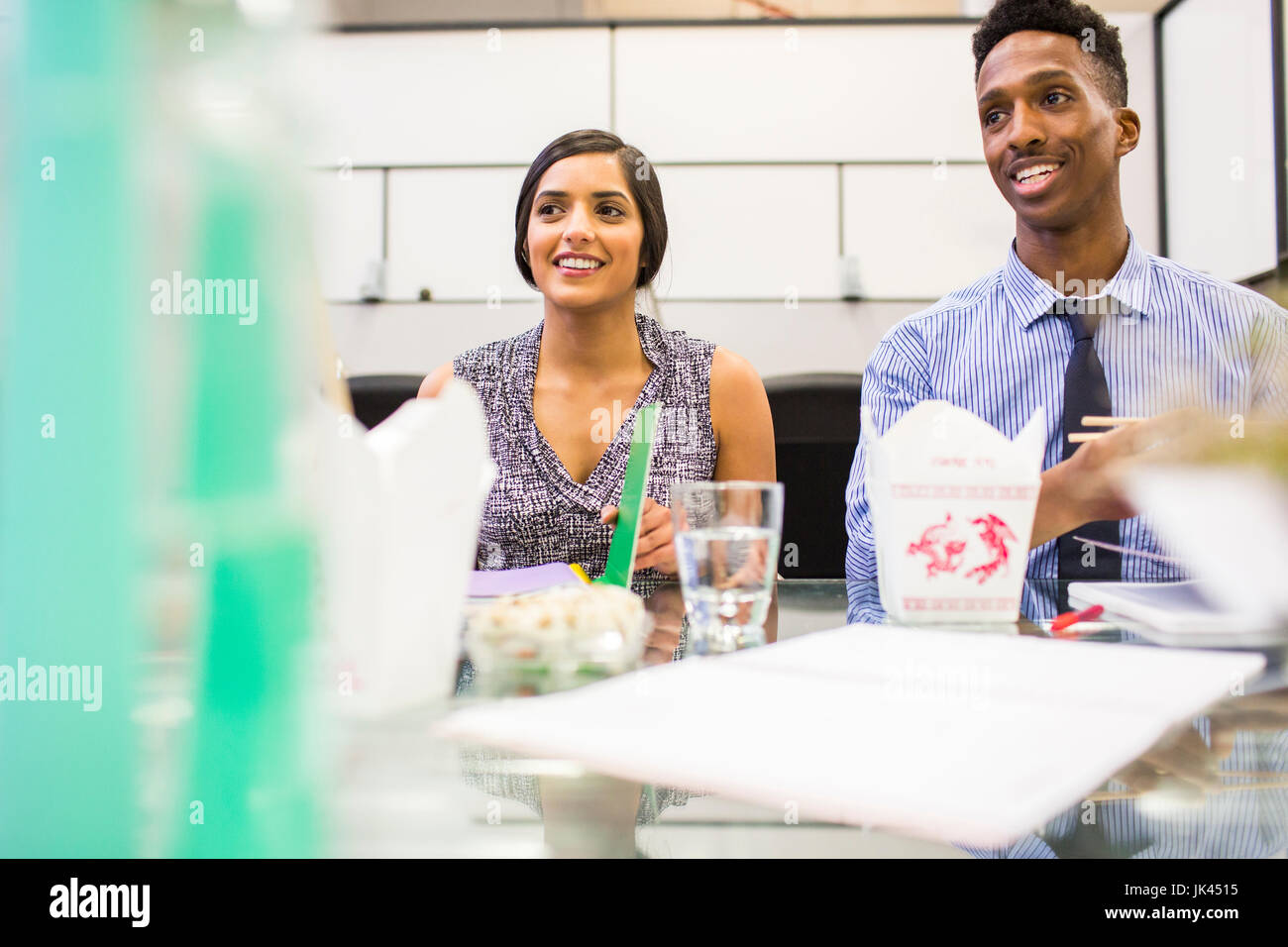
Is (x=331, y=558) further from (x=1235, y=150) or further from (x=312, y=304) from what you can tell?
(x=1235, y=150)

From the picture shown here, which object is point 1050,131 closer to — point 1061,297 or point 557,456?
point 1061,297

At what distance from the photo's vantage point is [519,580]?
2.47 feet

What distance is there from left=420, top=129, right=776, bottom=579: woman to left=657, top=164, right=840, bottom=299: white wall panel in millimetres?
1610

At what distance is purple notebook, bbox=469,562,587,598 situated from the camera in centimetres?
70

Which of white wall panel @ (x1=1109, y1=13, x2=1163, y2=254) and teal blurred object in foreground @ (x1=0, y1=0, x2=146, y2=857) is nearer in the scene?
teal blurred object in foreground @ (x1=0, y1=0, x2=146, y2=857)

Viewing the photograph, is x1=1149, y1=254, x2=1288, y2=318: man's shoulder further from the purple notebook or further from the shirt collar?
the purple notebook

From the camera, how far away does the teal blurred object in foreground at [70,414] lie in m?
0.23

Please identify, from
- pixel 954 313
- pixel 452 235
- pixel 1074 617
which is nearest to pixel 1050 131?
pixel 954 313

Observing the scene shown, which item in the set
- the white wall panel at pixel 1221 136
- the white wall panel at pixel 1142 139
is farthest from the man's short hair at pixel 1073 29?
the white wall panel at pixel 1142 139

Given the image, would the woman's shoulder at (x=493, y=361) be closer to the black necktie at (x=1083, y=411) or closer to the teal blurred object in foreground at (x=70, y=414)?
the black necktie at (x=1083, y=411)

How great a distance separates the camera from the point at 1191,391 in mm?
625

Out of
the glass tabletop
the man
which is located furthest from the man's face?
the glass tabletop

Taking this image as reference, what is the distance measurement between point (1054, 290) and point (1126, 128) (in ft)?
1.15

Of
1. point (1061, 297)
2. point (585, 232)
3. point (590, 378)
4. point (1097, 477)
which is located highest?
point (585, 232)
